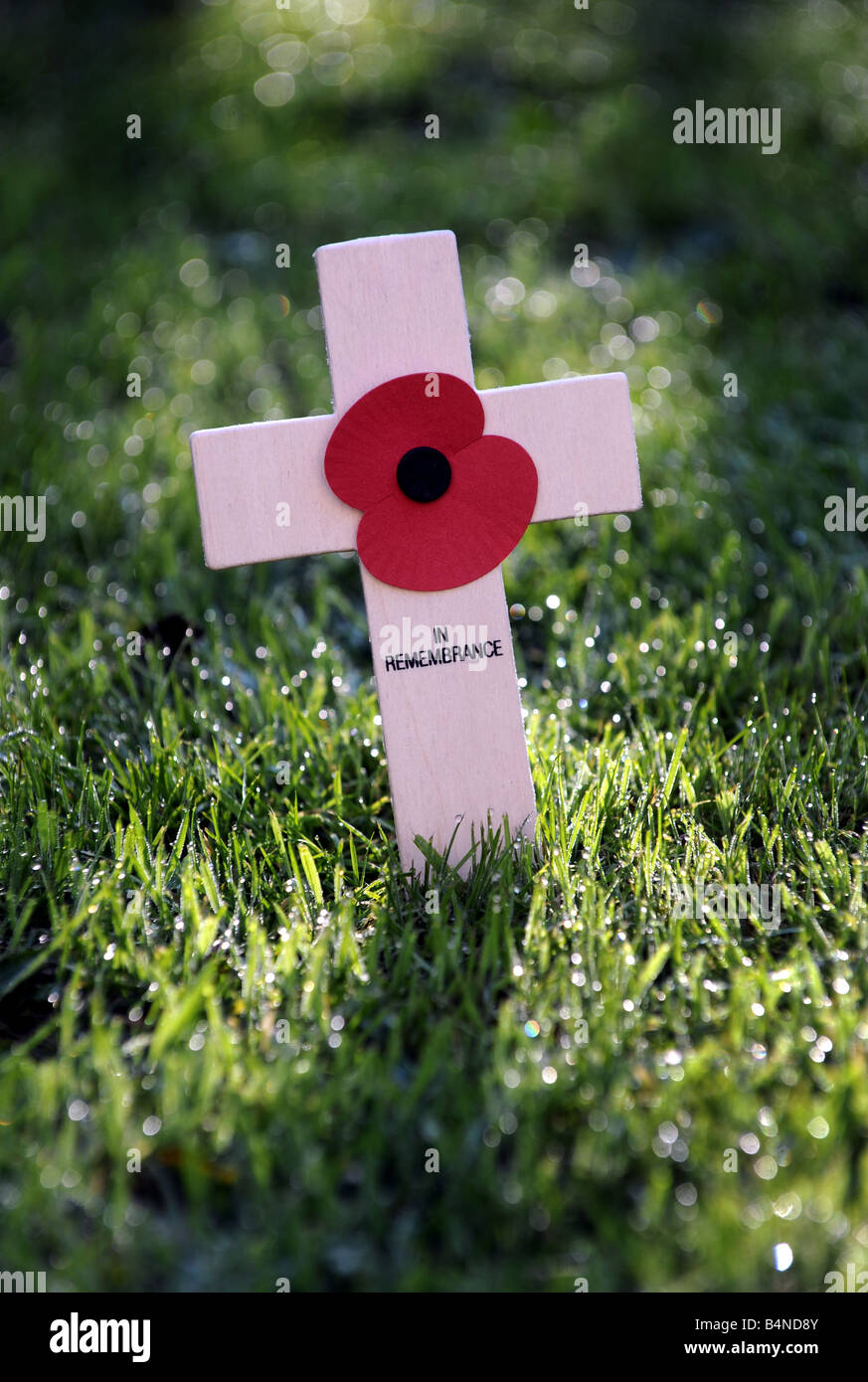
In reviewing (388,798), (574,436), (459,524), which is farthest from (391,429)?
(388,798)

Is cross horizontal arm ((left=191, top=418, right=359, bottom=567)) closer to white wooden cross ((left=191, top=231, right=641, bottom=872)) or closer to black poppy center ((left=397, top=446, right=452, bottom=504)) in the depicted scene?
white wooden cross ((left=191, top=231, right=641, bottom=872))

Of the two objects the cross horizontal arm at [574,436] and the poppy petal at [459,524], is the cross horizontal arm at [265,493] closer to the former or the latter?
the poppy petal at [459,524]

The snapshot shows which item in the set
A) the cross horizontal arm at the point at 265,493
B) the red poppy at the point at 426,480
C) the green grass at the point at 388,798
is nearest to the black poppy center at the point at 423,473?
the red poppy at the point at 426,480

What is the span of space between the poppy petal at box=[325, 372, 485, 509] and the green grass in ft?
1.88

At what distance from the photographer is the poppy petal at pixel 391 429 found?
178 cm

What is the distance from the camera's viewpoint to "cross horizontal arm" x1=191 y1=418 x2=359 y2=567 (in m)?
1.76

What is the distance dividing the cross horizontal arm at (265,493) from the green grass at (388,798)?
48 centimetres

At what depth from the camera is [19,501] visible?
116 inches

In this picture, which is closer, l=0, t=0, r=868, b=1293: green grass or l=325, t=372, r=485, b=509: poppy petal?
l=0, t=0, r=868, b=1293: green grass

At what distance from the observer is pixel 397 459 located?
1.80 meters

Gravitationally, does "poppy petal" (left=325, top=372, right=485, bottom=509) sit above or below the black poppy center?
above

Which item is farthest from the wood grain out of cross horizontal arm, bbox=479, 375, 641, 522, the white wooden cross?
cross horizontal arm, bbox=479, 375, 641, 522

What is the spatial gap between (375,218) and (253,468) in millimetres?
2996
